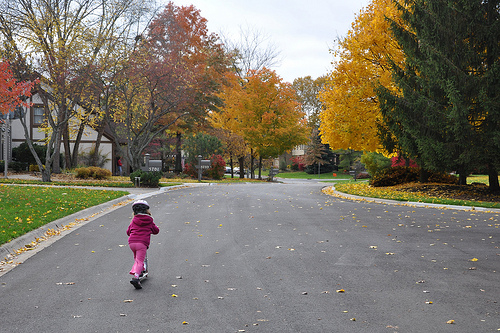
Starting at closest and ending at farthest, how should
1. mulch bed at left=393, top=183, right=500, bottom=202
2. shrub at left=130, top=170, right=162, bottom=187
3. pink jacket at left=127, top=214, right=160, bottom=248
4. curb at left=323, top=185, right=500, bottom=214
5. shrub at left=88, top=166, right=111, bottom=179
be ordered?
1. pink jacket at left=127, top=214, right=160, bottom=248
2. curb at left=323, top=185, right=500, bottom=214
3. mulch bed at left=393, top=183, right=500, bottom=202
4. shrub at left=130, top=170, right=162, bottom=187
5. shrub at left=88, top=166, right=111, bottom=179

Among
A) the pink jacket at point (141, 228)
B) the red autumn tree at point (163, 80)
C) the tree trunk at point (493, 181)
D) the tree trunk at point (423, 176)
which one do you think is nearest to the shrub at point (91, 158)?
the red autumn tree at point (163, 80)

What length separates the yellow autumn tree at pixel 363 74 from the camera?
903 inches

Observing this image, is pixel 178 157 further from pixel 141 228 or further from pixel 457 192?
pixel 141 228

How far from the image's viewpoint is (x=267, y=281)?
6348 millimetres

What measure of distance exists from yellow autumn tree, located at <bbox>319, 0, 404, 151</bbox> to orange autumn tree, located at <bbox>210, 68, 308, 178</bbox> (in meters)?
16.3

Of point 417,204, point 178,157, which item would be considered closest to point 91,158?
point 178,157

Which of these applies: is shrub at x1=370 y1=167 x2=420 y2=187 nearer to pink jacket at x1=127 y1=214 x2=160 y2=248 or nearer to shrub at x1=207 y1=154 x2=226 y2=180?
shrub at x1=207 y1=154 x2=226 y2=180

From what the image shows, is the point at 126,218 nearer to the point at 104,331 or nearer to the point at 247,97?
the point at 104,331

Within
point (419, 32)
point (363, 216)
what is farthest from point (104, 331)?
point (419, 32)

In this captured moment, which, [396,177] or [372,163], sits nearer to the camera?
[396,177]

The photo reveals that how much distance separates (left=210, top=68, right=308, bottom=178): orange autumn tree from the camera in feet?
131

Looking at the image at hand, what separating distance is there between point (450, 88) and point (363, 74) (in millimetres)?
6912

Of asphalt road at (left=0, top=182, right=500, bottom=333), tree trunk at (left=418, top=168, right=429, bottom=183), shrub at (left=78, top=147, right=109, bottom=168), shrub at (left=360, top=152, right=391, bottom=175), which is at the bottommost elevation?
asphalt road at (left=0, top=182, right=500, bottom=333)

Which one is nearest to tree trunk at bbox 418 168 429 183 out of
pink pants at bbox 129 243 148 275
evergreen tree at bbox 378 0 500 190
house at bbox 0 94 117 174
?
evergreen tree at bbox 378 0 500 190
